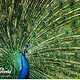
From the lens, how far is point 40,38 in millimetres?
3301

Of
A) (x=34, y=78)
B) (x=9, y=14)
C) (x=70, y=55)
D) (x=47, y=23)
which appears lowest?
(x=34, y=78)

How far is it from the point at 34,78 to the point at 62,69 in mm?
570

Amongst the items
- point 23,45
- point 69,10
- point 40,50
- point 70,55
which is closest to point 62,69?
point 70,55

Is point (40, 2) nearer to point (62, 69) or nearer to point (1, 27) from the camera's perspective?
point (1, 27)

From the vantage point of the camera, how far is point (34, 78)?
351 cm

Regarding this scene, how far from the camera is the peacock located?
3.09 meters

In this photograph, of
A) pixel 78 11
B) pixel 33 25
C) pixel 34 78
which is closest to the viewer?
pixel 78 11

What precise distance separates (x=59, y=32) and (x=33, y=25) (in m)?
0.46

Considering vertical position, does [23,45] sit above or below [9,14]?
below

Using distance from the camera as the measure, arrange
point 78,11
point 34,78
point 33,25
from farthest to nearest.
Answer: point 34,78, point 33,25, point 78,11

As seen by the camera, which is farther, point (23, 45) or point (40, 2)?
point (23, 45)

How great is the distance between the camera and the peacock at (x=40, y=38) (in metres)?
3.09

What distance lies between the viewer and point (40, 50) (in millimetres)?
3355

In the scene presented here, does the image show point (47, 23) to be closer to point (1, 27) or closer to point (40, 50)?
point (40, 50)
